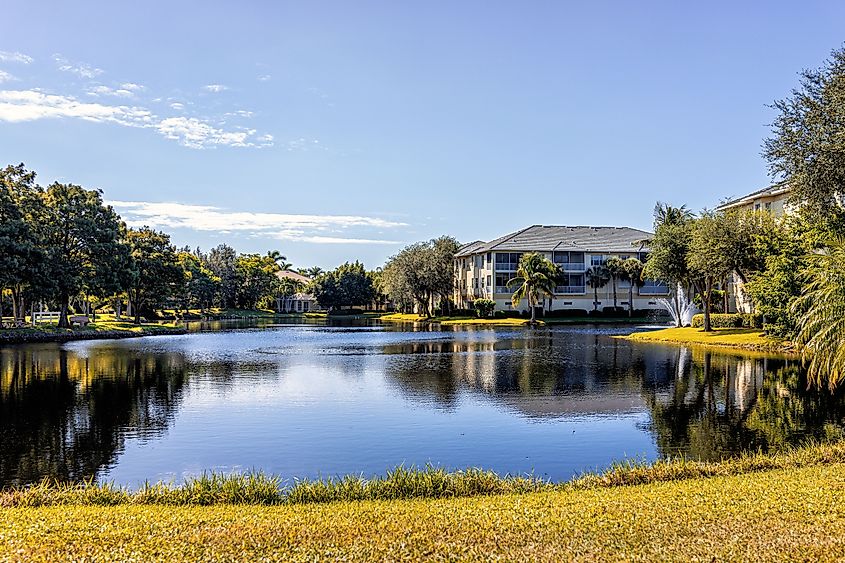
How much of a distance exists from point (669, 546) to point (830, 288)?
10.5 meters

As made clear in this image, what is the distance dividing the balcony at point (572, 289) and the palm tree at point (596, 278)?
1.07 meters

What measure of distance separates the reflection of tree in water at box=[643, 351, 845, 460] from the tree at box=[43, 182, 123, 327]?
50110 mm

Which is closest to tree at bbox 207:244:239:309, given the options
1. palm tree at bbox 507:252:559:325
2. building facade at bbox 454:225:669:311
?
building facade at bbox 454:225:669:311

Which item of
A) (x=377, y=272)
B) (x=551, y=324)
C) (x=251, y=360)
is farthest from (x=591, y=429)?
(x=377, y=272)

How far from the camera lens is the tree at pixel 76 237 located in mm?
62625

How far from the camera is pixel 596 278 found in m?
93.8

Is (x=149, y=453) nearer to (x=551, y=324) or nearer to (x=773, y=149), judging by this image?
(x=773, y=149)

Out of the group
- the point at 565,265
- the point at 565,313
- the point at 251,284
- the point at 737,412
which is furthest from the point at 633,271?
the point at 737,412

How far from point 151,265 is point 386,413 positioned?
62.2 m

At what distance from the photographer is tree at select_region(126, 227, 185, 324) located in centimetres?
7744

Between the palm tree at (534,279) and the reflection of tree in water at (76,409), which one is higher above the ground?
the palm tree at (534,279)

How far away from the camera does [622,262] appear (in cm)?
9181

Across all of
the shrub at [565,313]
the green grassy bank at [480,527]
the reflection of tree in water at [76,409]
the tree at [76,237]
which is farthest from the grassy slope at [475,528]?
the shrub at [565,313]

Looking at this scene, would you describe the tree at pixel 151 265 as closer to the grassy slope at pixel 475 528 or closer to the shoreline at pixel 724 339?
the shoreline at pixel 724 339
